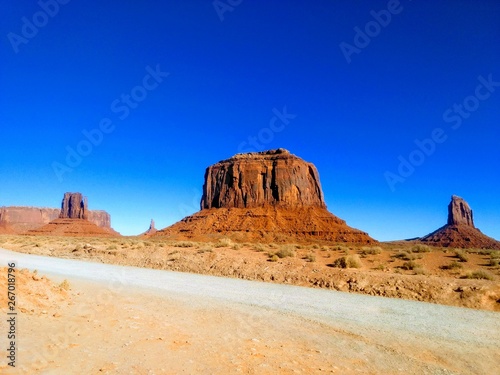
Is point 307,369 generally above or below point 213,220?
below

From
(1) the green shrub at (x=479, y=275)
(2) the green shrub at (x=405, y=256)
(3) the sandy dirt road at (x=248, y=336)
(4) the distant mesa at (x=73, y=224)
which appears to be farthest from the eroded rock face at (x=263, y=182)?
(3) the sandy dirt road at (x=248, y=336)

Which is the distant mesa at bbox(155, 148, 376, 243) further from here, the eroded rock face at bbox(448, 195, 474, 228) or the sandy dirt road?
the eroded rock face at bbox(448, 195, 474, 228)

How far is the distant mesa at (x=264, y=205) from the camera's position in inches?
2469

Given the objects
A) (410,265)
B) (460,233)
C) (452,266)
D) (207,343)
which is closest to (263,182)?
(460,233)

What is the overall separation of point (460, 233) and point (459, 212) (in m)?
18.6

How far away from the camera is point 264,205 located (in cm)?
7844

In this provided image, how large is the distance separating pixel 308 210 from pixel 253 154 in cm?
2522

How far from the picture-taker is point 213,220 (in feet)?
237

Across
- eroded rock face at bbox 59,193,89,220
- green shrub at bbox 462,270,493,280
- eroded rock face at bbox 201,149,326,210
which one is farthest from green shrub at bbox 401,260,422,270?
eroded rock face at bbox 59,193,89,220

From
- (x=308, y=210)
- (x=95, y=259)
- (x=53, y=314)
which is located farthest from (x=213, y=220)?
(x=53, y=314)

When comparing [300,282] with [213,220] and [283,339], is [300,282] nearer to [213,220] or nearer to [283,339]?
[283,339]

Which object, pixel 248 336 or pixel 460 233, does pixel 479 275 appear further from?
pixel 460 233

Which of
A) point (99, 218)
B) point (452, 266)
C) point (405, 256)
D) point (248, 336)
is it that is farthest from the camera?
point (99, 218)

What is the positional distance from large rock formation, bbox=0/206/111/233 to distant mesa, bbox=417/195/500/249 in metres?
141
